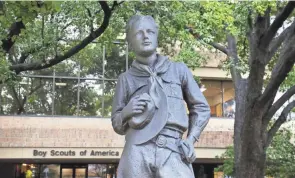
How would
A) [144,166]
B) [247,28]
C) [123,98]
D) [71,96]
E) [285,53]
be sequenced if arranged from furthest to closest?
[71,96] → [247,28] → [285,53] → [123,98] → [144,166]

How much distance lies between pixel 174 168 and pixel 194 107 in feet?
2.09

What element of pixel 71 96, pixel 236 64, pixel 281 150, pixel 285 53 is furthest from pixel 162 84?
pixel 71 96

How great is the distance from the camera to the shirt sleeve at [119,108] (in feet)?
14.0

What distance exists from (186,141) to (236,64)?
9419 millimetres

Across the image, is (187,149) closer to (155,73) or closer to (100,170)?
(155,73)

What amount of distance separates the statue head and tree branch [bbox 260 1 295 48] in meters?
5.68

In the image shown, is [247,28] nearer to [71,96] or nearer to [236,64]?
[236,64]

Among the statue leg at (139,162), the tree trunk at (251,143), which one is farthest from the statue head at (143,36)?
the tree trunk at (251,143)

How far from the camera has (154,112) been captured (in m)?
4.16

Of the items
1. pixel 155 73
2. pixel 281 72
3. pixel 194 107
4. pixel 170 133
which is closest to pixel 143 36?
pixel 155 73

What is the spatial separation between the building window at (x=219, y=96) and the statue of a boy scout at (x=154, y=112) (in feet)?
69.7

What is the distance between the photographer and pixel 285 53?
10820 millimetres

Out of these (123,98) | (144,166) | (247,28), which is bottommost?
(144,166)

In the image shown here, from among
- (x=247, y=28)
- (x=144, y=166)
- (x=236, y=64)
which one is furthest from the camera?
(x=236, y=64)
